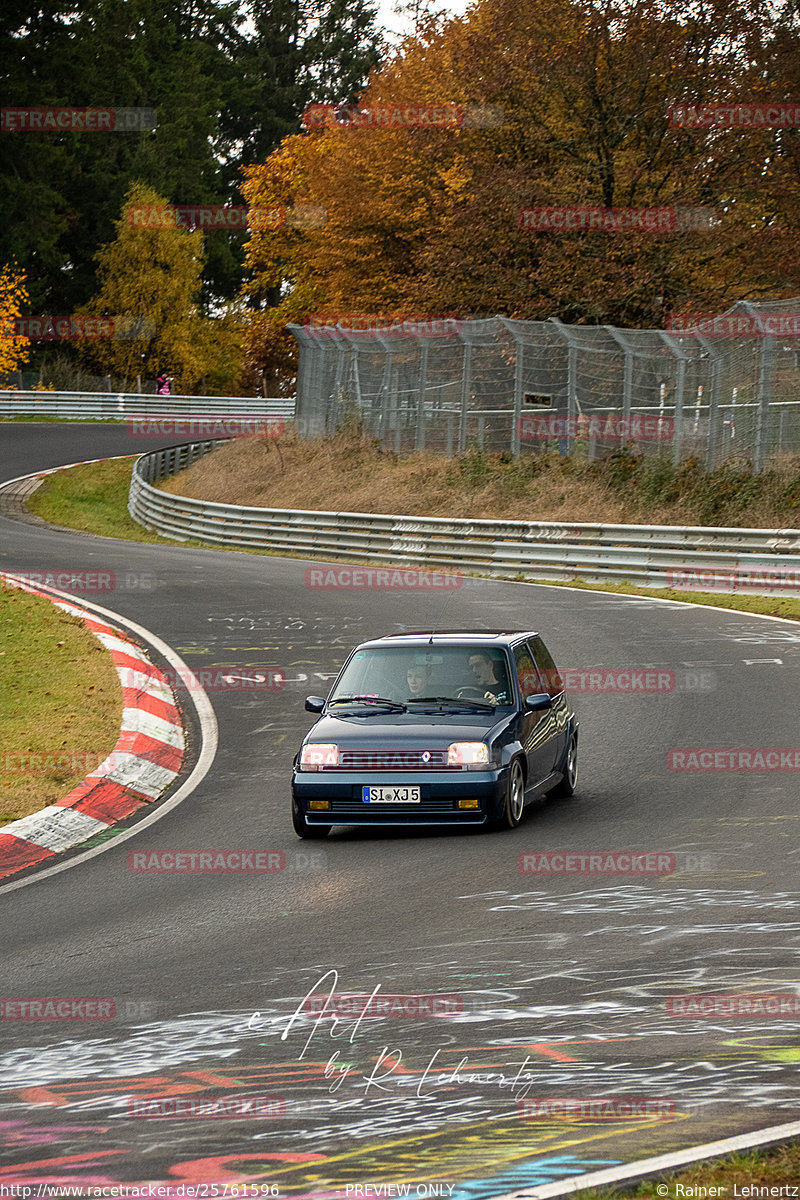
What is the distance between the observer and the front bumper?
34.1 feet

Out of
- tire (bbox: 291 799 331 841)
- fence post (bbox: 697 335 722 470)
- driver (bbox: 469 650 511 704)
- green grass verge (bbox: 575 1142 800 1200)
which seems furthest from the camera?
fence post (bbox: 697 335 722 470)

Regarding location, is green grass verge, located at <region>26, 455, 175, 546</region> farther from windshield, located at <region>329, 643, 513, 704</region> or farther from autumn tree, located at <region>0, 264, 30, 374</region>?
windshield, located at <region>329, 643, 513, 704</region>

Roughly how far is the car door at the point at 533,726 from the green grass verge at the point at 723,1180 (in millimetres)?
6555

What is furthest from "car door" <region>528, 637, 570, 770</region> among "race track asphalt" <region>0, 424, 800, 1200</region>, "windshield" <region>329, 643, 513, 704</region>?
"windshield" <region>329, 643, 513, 704</region>

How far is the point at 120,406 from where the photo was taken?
65.1 meters

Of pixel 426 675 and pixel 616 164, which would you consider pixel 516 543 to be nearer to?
pixel 616 164

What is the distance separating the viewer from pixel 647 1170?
14.0 feet

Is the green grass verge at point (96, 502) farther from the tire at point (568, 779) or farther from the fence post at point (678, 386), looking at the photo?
the tire at point (568, 779)

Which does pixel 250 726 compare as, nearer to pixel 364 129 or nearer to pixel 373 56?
pixel 364 129

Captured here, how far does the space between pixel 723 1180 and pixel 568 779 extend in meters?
7.71

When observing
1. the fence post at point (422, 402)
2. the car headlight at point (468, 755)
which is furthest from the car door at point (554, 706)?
the fence post at point (422, 402)

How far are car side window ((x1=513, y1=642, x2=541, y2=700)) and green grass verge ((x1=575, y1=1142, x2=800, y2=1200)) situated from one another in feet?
23.6

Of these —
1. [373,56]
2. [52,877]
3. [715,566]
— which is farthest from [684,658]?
[373,56]

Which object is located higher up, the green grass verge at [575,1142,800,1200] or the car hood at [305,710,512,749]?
the green grass verge at [575,1142,800,1200]
